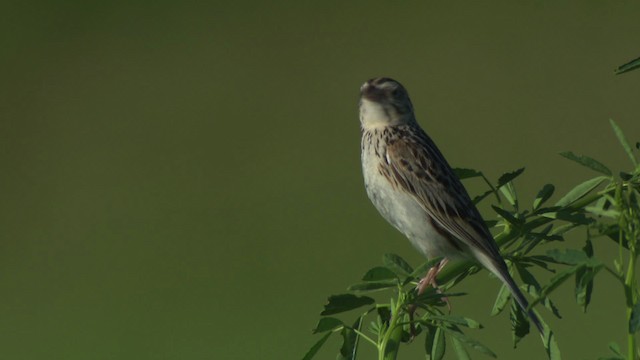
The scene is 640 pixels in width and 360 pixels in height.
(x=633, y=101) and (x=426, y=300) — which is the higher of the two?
(x=426, y=300)

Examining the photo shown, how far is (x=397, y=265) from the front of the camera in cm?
126

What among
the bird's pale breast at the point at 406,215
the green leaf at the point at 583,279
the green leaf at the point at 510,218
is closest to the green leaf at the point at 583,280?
the green leaf at the point at 583,279

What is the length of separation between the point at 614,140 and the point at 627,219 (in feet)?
31.5

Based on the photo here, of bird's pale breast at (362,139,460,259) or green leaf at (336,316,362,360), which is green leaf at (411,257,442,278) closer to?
green leaf at (336,316,362,360)

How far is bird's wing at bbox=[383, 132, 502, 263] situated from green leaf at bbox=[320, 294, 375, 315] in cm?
87

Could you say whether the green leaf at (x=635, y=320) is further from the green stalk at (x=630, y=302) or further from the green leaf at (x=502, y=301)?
the green leaf at (x=502, y=301)

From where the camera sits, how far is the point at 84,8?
14.2m

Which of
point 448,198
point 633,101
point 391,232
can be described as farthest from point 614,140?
point 448,198

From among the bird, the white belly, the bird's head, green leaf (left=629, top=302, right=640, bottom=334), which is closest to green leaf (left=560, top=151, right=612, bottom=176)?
green leaf (left=629, top=302, right=640, bottom=334)

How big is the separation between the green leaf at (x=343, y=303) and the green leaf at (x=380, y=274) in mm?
26

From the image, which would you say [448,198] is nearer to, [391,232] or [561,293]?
[561,293]

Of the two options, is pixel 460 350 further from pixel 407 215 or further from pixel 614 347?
pixel 407 215

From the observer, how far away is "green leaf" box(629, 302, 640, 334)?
0.86 m

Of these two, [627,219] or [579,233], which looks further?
[579,233]
